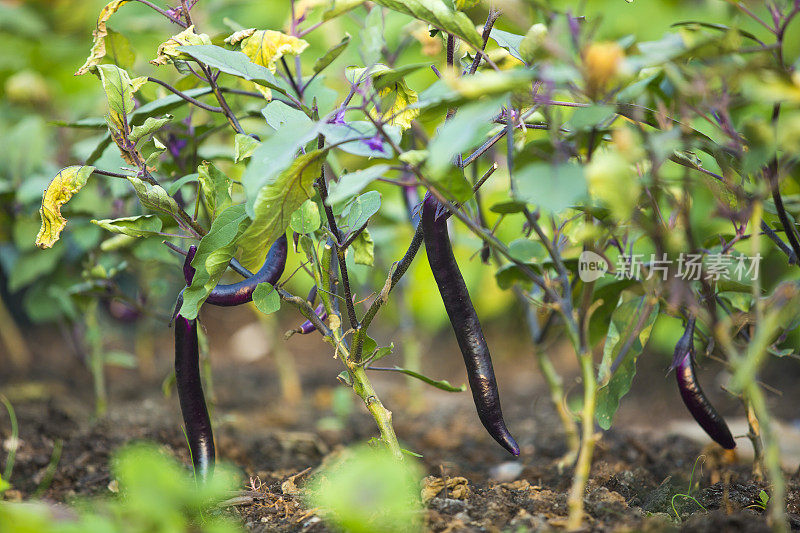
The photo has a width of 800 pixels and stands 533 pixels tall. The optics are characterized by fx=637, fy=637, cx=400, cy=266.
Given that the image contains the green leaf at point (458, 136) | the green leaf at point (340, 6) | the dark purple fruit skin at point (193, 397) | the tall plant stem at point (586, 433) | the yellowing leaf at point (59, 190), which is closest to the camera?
the green leaf at point (458, 136)

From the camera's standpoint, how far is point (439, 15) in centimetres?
86

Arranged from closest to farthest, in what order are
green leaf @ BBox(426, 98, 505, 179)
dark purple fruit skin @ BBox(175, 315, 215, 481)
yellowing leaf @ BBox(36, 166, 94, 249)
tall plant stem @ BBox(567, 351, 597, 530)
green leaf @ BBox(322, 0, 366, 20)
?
green leaf @ BBox(426, 98, 505, 179) → tall plant stem @ BBox(567, 351, 597, 530) → green leaf @ BBox(322, 0, 366, 20) → yellowing leaf @ BBox(36, 166, 94, 249) → dark purple fruit skin @ BBox(175, 315, 215, 481)

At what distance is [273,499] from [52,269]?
1268mm

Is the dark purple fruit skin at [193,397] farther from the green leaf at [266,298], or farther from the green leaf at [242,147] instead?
the green leaf at [242,147]

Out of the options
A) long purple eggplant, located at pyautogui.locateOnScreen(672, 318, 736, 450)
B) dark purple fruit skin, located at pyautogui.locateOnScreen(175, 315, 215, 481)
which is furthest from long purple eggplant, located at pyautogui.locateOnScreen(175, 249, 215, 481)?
long purple eggplant, located at pyautogui.locateOnScreen(672, 318, 736, 450)

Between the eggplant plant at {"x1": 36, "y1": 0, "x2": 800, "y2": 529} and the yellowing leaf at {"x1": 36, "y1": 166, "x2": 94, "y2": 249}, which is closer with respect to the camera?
the eggplant plant at {"x1": 36, "y1": 0, "x2": 800, "y2": 529}

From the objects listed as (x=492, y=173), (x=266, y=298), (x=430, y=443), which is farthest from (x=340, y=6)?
(x=430, y=443)

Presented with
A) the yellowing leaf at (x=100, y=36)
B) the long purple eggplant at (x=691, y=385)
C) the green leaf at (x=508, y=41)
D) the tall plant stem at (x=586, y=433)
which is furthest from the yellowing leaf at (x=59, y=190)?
the long purple eggplant at (x=691, y=385)

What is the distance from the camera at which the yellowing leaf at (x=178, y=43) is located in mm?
946

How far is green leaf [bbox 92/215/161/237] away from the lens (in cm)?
100

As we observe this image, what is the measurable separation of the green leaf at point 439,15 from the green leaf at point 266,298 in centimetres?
45

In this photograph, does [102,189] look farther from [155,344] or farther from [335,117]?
[155,344]

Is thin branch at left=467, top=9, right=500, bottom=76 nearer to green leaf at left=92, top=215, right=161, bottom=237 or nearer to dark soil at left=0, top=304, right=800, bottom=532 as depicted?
green leaf at left=92, top=215, right=161, bottom=237

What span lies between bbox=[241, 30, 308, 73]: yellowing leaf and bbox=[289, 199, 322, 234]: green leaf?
239 mm
